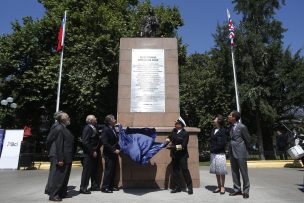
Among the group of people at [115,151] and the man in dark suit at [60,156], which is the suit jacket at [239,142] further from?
the man in dark suit at [60,156]

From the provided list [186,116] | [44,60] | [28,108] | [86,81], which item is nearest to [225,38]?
[186,116]

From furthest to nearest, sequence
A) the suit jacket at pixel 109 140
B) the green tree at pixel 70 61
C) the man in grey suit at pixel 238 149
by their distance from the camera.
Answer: the green tree at pixel 70 61 < the suit jacket at pixel 109 140 < the man in grey suit at pixel 238 149

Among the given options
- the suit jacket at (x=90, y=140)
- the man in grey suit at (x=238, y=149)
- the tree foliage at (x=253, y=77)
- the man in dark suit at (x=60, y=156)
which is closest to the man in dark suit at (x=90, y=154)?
the suit jacket at (x=90, y=140)

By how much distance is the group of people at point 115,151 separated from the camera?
26.8 feet

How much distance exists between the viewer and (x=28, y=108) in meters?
28.2

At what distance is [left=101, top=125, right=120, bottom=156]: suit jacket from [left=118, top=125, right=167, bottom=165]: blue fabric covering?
7.1 inches

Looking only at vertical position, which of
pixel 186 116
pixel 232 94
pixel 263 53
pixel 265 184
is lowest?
pixel 265 184

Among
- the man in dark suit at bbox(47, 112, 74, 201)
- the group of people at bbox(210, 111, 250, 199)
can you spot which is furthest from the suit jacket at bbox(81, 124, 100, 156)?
the group of people at bbox(210, 111, 250, 199)

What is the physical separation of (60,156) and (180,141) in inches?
113

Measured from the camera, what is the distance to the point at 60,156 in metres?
7.91

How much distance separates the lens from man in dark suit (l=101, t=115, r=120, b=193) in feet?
28.6

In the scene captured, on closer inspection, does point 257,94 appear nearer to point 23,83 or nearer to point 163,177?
point 23,83

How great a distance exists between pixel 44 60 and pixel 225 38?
15734 mm

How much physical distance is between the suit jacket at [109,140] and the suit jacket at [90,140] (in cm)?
26
